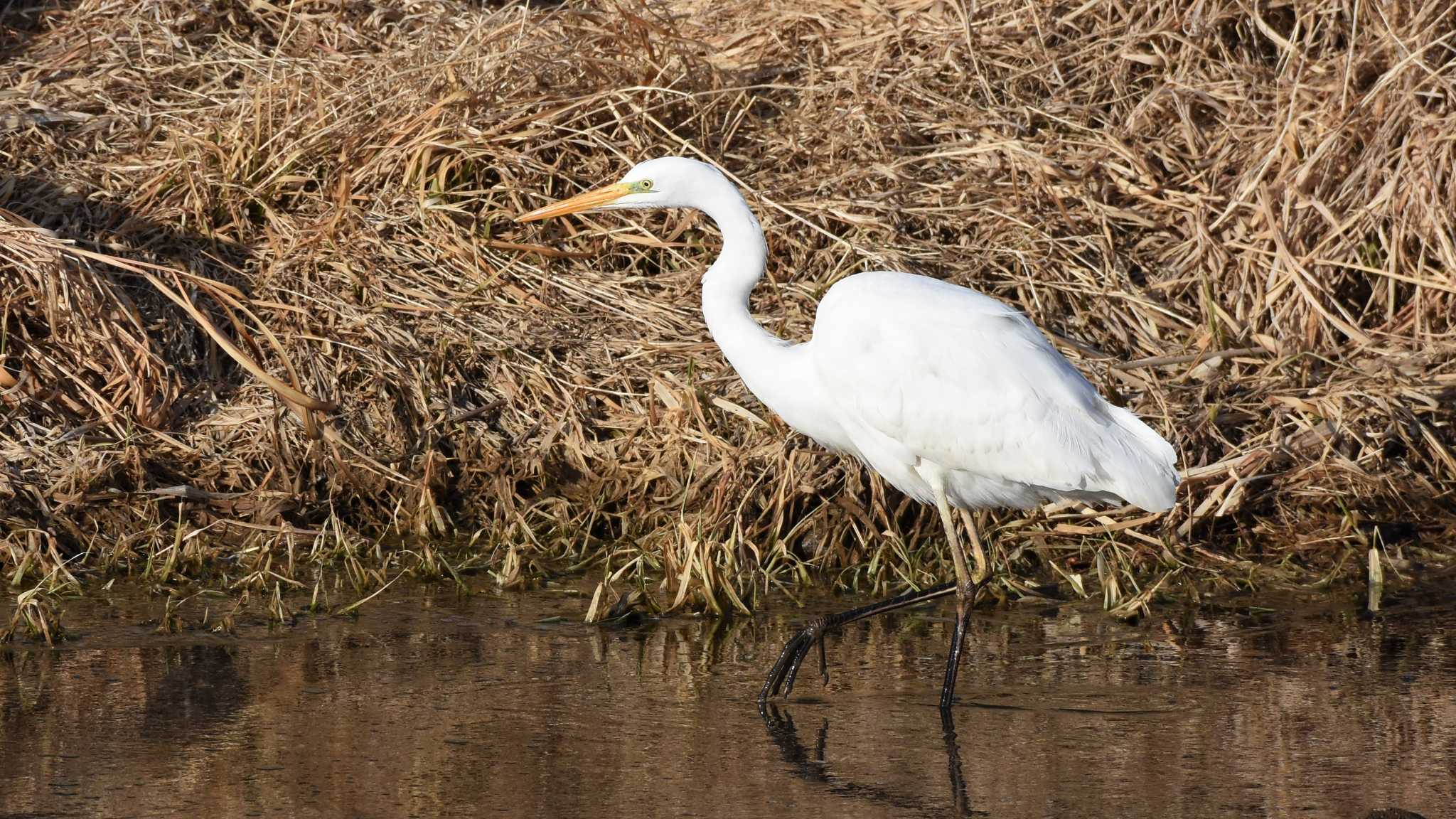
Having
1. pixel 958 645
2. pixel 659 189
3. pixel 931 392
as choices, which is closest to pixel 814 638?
pixel 958 645

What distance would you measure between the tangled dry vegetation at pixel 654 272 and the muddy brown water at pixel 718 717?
27 centimetres

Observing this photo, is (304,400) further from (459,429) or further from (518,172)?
(518,172)

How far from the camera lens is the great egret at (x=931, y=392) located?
428 cm

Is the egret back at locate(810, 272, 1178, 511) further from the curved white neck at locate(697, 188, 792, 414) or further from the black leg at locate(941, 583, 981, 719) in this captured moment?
the black leg at locate(941, 583, 981, 719)

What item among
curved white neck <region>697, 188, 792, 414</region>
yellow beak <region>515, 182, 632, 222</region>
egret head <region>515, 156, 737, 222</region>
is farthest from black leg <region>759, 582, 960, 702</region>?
yellow beak <region>515, 182, 632, 222</region>

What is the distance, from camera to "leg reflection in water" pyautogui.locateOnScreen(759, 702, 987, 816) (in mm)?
3379

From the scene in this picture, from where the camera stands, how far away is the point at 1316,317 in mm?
5957

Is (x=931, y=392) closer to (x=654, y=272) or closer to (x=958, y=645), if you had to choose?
(x=958, y=645)

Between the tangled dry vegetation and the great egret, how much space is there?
619mm

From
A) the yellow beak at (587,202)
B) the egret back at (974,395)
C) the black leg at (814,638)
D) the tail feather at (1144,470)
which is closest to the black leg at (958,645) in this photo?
the black leg at (814,638)

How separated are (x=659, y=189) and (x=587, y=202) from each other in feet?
0.78

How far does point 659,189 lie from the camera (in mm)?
4605

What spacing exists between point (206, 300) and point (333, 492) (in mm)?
991

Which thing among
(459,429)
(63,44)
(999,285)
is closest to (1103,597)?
(999,285)
